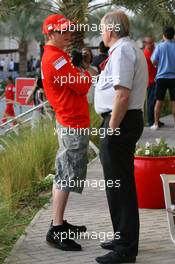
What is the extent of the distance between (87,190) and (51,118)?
270cm

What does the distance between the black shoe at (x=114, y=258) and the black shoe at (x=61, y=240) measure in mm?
396

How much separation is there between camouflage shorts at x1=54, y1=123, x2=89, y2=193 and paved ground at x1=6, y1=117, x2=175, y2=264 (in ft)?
1.75

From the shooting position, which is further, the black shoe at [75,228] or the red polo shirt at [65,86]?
the black shoe at [75,228]

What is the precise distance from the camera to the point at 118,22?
4871 millimetres

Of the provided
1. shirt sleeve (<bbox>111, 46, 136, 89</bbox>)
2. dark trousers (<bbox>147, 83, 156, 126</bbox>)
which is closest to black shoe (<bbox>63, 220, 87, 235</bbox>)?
shirt sleeve (<bbox>111, 46, 136, 89</bbox>)

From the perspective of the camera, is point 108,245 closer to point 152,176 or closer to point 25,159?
point 152,176

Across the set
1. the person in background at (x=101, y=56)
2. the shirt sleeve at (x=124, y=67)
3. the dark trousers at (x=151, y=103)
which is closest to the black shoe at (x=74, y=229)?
the shirt sleeve at (x=124, y=67)

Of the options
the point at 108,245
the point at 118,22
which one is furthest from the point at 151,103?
the point at 118,22

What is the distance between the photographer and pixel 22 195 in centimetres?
751

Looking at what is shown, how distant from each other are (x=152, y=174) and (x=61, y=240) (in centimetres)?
154

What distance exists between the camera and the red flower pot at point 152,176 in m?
6.63

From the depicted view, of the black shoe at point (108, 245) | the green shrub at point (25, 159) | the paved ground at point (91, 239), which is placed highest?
the green shrub at point (25, 159)

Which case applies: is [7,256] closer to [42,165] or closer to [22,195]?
[22,195]

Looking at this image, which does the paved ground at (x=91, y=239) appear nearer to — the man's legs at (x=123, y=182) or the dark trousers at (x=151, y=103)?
the man's legs at (x=123, y=182)
